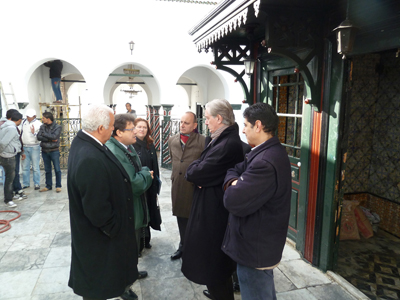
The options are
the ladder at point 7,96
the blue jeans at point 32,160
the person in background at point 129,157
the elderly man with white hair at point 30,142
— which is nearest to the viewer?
the person in background at point 129,157

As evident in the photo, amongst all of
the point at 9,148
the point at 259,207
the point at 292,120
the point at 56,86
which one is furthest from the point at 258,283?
the point at 56,86

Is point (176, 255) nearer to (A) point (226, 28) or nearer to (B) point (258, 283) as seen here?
(B) point (258, 283)

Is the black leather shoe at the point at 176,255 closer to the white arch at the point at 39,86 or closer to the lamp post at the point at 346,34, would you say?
the lamp post at the point at 346,34

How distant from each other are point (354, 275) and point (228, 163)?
218 cm

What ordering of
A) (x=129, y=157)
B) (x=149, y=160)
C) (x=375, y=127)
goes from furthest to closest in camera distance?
(x=375, y=127) → (x=149, y=160) → (x=129, y=157)

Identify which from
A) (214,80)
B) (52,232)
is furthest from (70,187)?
(214,80)

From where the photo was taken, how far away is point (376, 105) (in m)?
4.74

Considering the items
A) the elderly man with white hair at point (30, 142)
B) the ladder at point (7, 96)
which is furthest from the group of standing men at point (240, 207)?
the ladder at point (7, 96)

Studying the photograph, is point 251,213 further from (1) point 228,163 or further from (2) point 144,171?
(2) point 144,171

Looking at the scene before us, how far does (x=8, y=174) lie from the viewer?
553cm

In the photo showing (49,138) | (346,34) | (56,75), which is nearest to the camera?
(346,34)

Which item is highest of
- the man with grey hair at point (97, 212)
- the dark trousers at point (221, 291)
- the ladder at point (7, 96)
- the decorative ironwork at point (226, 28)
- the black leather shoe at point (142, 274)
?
the decorative ironwork at point (226, 28)

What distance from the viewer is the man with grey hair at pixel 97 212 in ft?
6.68

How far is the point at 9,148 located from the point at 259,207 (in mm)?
5097
